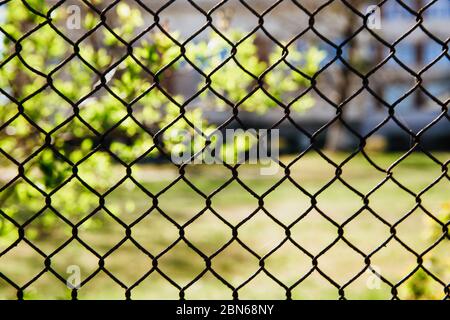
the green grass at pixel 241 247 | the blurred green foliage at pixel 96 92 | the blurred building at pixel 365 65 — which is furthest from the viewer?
the blurred building at pixel 365 65

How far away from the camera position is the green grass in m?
5.61

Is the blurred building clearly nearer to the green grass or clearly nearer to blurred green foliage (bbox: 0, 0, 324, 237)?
the green grass

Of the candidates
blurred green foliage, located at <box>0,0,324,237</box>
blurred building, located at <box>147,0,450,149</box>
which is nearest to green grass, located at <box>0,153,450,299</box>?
blurred green foliage, located at <box>0,0,324,237</box>

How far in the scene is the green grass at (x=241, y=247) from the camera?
221 inches

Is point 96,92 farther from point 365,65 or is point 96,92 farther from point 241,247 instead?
point 365,65

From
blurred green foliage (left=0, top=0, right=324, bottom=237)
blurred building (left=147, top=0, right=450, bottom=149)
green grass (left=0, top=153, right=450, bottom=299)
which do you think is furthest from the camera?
blurred building (left=147, top=0, right=450, bottom=149)

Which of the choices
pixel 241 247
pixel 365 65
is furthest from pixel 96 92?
pixel 365 65

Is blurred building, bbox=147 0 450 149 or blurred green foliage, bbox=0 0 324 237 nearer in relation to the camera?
blurred green foliage, bbox=0 0 324 237

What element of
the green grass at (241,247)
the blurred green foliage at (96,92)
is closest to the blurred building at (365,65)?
the green grass at (241,247)

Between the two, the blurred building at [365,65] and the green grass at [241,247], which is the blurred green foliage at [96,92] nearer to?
the green grass at [241,247]

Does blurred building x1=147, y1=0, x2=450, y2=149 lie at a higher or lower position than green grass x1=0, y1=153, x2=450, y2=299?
higher

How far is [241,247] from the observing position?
7.59 m

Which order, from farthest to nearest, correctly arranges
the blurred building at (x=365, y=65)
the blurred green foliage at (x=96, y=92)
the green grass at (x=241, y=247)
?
the blurred building at (x=365, y=65), the green grass at (x=241, y=247), the blurred green foliage at (x=96, y=92)
